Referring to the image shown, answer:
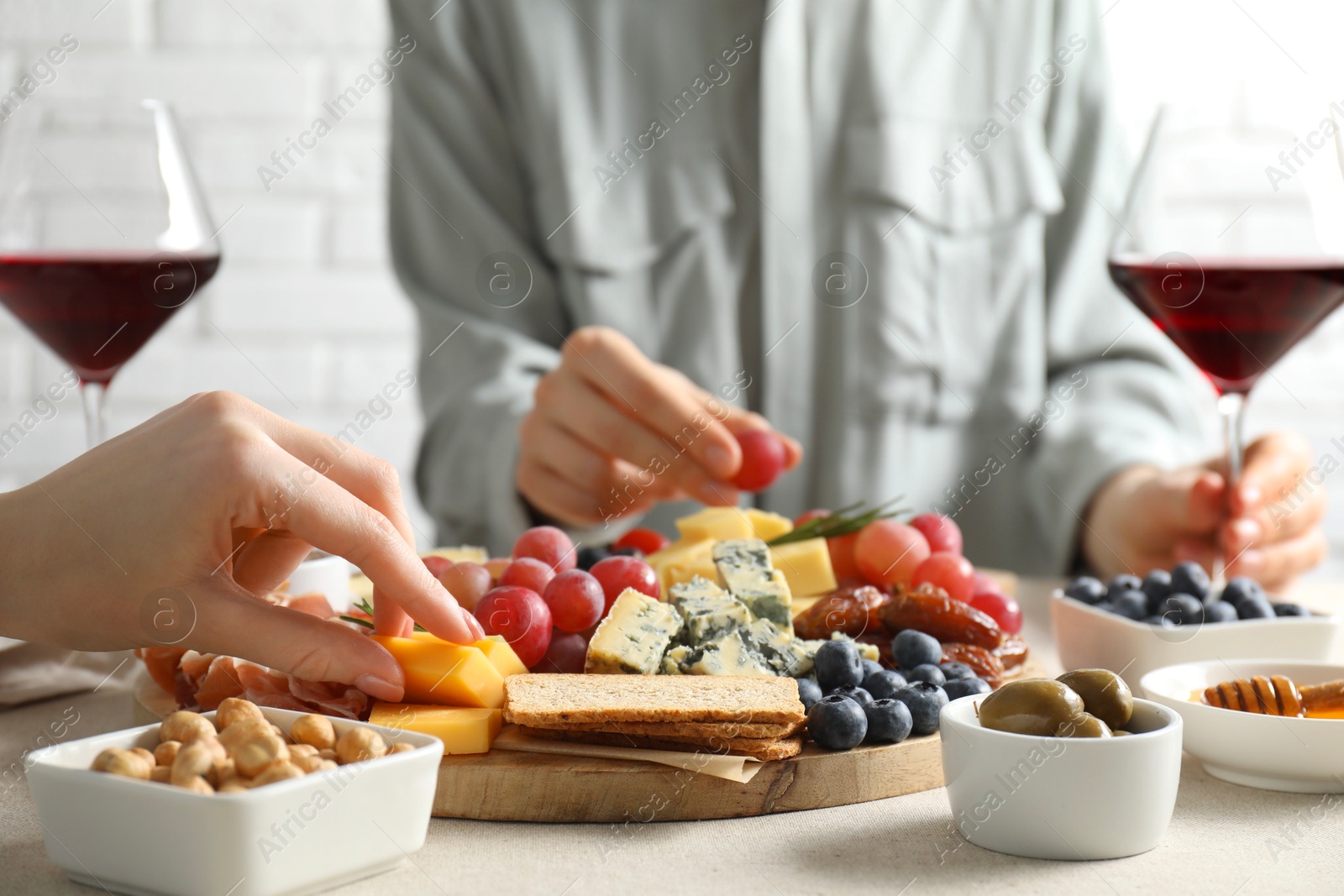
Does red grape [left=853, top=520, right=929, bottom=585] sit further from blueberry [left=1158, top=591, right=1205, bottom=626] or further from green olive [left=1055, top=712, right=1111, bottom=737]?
green olive [left=1055, top=712, right=1111, bottom=737]

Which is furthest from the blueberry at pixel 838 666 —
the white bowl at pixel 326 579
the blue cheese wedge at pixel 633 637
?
the white bowl at pixel 326 579

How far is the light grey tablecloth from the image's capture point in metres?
0.54

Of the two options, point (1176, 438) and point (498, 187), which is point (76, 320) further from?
point (1176, 438)

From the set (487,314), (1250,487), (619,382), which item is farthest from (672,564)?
(487,314)

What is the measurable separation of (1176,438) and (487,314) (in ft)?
3.41

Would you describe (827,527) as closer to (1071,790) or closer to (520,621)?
(520,621)

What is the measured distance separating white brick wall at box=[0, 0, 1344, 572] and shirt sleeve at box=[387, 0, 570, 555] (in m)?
0.39

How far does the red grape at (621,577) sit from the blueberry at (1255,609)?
47 centimetres

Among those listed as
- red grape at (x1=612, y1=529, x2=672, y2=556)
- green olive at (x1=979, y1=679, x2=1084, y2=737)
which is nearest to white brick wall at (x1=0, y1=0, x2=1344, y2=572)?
red grape at (x1=612, y1=529, x2=672, y2=556)

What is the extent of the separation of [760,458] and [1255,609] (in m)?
0.45

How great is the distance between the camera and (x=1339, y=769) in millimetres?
647

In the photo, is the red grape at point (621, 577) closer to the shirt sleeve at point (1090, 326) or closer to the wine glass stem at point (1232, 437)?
the wine glass stem at point (1232, 437)

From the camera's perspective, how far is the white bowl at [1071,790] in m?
0.57

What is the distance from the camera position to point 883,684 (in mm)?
722
